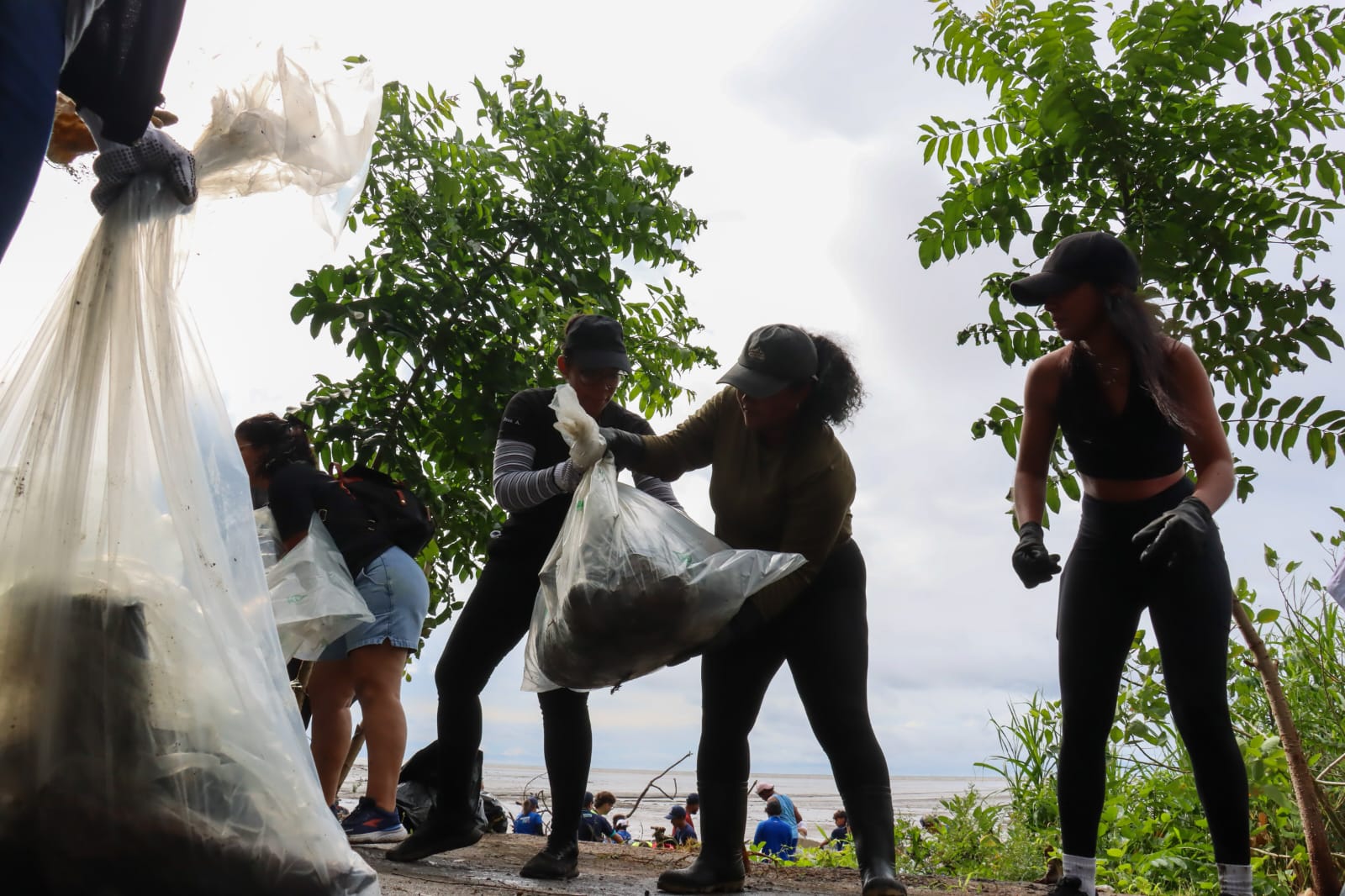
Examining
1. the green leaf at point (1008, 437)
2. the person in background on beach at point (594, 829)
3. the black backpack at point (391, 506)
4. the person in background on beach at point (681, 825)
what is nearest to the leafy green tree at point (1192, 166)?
the green leaf at point (1008, 437)

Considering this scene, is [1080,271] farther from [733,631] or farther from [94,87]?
[94,87]

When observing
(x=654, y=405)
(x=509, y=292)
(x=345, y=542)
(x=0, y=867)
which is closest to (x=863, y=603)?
(x=345, y=542)

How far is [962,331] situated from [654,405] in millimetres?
2521

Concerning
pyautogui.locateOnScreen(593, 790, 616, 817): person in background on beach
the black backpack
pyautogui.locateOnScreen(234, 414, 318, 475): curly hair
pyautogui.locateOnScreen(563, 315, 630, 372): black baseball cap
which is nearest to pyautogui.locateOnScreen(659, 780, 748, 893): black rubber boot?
pyautogui.locateOnScreen(563, 315, 630, 372): black baseball cap

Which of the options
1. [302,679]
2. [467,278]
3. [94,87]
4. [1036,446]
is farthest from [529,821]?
[94,87]

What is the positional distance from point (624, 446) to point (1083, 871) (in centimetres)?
148

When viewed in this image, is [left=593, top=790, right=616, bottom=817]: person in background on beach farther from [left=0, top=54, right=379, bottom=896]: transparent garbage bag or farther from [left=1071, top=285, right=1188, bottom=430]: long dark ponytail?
[left=0, top=54, right=379, bottom=896]: transparent garbage bag

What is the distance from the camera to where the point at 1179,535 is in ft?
7.38

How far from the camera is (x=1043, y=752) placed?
516 centimetres

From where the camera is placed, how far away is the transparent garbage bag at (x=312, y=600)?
305 centimetres

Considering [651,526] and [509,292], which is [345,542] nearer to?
[651,526]

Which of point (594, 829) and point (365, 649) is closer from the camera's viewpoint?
point (365, 649)

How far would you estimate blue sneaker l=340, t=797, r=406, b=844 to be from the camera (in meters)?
3.31

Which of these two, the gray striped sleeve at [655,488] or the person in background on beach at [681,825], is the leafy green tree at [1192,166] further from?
the person in background on beach at [681,825]
